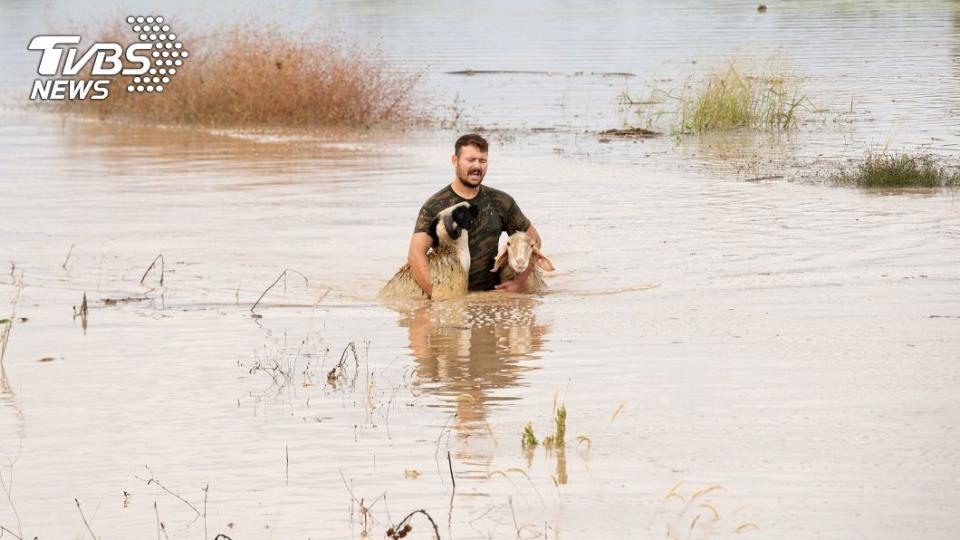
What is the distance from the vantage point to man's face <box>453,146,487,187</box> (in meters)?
10.8

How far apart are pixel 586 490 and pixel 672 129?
17635 millimetres

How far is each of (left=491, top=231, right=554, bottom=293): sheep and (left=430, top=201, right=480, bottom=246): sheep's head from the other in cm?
32

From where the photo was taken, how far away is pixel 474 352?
970 cm

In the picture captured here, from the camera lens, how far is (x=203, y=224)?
16.0 m

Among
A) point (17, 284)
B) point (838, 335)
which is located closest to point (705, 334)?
point (838, 335)

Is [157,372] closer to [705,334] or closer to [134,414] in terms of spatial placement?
[134,414]

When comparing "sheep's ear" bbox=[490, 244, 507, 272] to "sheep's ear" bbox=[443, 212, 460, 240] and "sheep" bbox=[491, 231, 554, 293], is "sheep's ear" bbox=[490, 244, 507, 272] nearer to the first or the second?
"sheep" bbox=[491, 231, 554, 293]

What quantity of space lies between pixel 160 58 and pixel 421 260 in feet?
54.5

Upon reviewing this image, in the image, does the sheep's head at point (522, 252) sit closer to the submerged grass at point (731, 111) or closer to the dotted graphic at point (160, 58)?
the submerged grass at point (731, 111)

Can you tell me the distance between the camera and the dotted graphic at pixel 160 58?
1051 inches

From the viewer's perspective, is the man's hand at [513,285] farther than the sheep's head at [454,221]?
Yes

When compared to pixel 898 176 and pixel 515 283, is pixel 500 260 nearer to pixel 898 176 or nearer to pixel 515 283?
pixel 515 283

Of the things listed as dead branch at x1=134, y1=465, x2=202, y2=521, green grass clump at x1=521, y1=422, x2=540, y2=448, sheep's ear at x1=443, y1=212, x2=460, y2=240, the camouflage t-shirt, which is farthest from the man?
dead branch at x1=134, y1=465, x2=202, y2=521

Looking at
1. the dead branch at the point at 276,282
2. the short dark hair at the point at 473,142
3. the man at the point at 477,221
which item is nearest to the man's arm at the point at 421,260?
the man at the point at 477,221
